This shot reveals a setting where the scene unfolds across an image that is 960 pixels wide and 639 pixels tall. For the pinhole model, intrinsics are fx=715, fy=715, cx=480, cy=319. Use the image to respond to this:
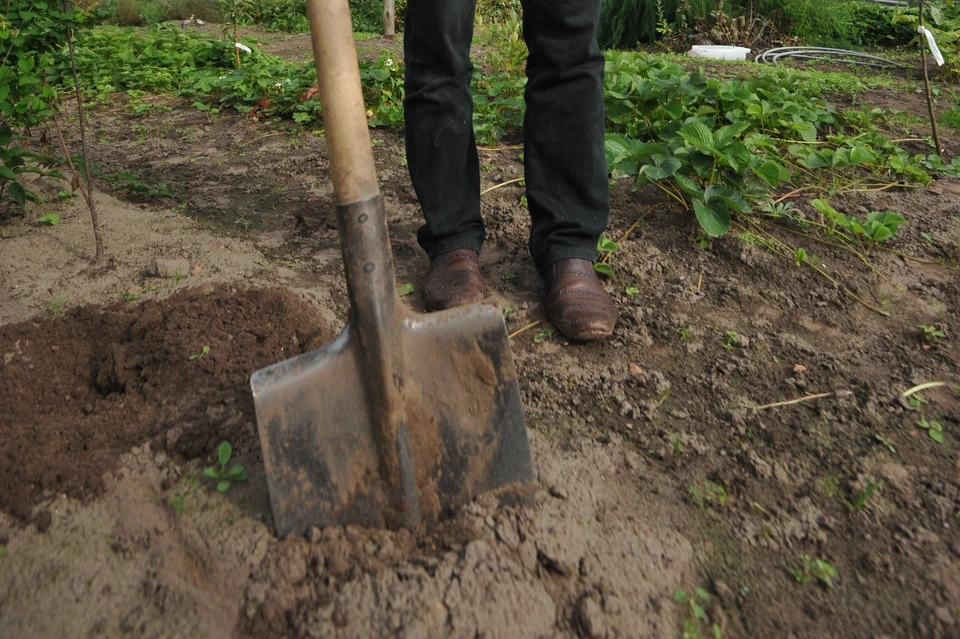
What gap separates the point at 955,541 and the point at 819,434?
0.34 metres

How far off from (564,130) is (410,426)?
1.04 m

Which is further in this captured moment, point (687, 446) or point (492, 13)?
point (492, 13)

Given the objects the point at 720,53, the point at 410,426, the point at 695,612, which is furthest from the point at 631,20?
the point at 695,612

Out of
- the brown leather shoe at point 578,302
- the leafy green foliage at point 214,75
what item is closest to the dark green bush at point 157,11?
the leafy green foliage at point 214,75

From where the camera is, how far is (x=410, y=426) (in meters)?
1.36

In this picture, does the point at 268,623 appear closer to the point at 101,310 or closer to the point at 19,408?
the point at 19,408

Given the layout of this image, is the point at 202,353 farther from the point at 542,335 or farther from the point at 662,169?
the point at 662,169

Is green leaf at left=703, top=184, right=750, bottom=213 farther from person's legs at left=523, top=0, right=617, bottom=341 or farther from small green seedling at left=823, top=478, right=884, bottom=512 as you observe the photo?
small green seedling at left=823, top=478, right=884, bottom=512

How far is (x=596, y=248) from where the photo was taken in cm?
217

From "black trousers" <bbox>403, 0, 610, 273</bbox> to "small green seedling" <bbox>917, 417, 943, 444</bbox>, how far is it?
3.02 feet

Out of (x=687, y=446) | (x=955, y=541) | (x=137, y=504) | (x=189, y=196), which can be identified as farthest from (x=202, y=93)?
(x=955, y=541)

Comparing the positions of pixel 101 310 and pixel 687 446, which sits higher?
pixel 101 310

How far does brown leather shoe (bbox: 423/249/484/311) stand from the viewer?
202 cm

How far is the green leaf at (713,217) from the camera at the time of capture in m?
2.28
